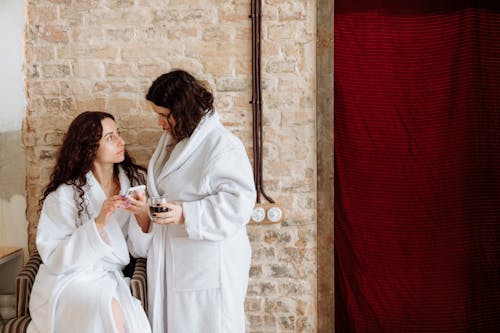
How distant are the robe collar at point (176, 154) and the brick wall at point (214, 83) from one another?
318mm

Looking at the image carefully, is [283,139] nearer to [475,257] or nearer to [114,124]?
[114,124]

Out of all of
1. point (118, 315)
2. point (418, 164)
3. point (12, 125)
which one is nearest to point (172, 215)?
point (118, 315)

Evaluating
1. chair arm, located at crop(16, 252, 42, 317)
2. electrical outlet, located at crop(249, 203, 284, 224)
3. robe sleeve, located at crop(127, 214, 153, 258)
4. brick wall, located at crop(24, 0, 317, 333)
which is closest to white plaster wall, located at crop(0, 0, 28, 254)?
brick wall, located at crop(24, 0, 317, 333)

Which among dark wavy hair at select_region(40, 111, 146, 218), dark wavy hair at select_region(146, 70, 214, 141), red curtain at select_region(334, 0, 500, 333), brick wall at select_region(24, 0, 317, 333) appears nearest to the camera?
dark wavy hair at select_region(146, 70, 214, 141)

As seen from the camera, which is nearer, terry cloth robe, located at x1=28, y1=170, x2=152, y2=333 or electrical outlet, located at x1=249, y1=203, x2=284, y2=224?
terry cloth robe, located at x1=28, y1=170, x2=152, y2=333

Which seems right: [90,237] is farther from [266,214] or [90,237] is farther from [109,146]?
[266,214]

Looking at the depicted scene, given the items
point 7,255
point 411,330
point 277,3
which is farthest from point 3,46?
point 411,330

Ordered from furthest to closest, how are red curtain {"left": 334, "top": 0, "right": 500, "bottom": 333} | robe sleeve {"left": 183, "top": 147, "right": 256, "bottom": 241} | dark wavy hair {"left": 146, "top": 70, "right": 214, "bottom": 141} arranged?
red curtain {"left": 334, "top": 0, "right": 500, "bottom": 333} → dark wavy hair {"left": 146, "top": 70, "right": 214, "bottom": 141} → robe sleeve {"left": 183, "top": 147, "right": 256, "bottom": 241}

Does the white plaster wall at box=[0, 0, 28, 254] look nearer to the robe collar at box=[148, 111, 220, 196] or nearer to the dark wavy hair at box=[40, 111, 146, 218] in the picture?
the dark wavy hair at box=[40, 111, 146, 218]

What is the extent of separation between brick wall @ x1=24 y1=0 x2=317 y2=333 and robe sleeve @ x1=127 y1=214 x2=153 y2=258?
0.49 m

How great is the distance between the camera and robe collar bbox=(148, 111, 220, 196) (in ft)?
7.82

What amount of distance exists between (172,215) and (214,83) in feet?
3.00

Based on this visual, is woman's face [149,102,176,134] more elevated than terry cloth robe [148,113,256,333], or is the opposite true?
woman's face [149,102,176,134]

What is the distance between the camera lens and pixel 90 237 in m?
2.31
